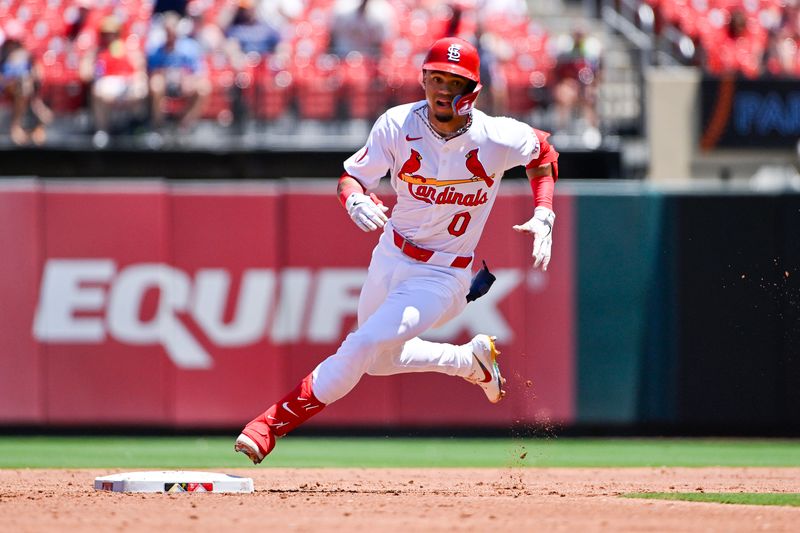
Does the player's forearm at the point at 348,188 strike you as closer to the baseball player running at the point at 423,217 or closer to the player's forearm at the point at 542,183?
the baseball player running at the point at 423,217

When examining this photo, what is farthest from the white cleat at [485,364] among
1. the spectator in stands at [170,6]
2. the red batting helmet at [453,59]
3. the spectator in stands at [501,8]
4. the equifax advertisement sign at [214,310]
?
the spectator in stands at [501,8]

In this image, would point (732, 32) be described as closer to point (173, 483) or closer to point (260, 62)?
point (260, 62)

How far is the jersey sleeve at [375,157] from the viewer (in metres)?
7.01

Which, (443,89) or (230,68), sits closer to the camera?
(443,89)

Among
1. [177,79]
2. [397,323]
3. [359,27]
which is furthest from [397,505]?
[359,27]

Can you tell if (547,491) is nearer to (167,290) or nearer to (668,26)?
(167,290)

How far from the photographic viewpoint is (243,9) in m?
13.6

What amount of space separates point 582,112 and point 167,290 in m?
4.29

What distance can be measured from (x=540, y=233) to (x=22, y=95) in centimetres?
704

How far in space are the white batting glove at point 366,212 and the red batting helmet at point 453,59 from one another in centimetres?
72

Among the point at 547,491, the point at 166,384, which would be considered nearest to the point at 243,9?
the point at 166,384

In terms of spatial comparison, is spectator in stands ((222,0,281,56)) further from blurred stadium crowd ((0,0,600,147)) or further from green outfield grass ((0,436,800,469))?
green outfield grass ((0,436,800,469))

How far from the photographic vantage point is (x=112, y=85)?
41.6 ft

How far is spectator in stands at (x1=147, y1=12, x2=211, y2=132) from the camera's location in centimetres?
1262
